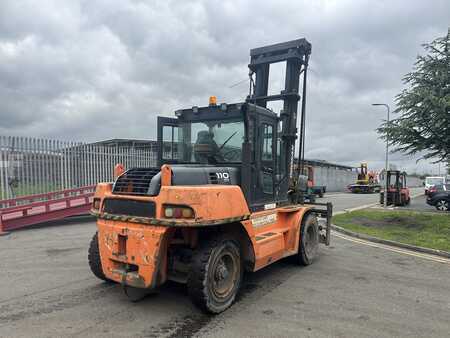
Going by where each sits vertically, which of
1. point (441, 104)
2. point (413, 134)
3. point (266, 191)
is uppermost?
point (441, 104)

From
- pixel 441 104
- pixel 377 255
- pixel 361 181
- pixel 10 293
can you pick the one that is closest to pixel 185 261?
pixel 10 293

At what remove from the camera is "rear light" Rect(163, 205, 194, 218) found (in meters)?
3.83

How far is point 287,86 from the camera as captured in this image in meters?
6.76

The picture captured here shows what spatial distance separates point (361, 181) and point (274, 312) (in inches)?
1583

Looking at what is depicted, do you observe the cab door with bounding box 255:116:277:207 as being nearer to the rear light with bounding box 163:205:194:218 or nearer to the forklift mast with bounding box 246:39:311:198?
the forklift mast with bounding box 246:39:311:198

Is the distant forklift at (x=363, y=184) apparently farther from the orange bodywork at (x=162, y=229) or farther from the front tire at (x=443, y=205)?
the orange bodywork at (x=162, y=229)

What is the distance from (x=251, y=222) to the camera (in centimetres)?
471

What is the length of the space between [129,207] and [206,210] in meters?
1.01

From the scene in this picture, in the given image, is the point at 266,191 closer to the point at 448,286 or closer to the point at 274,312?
the point at 274,312

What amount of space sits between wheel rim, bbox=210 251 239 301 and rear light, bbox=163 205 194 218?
0.72m

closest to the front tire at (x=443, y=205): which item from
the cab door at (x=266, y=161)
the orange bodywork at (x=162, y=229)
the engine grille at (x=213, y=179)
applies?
the cab door at (x=266, y=161)

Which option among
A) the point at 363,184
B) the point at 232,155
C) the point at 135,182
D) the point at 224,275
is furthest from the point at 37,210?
the point at 363,184

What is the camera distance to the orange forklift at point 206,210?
3.91 metres

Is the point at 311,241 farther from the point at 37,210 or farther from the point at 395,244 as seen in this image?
the point at 37,210
